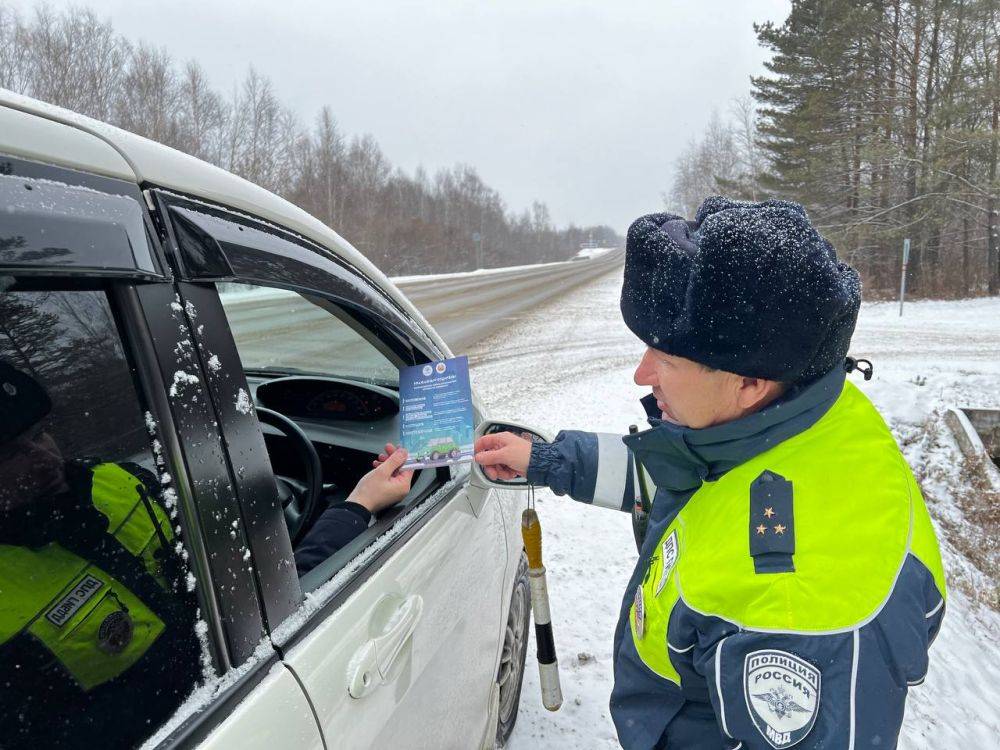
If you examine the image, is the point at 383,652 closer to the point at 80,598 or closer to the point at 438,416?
the point at 80,598

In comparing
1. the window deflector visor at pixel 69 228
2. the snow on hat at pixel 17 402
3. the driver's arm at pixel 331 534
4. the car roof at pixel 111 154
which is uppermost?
the car roof at pixel 111 154

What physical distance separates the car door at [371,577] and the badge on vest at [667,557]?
517 mm

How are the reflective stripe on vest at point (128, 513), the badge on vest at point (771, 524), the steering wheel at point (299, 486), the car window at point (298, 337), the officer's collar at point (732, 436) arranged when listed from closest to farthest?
the reflective stripe on vest at point (128, 513)
the badge on vest at point (771, 524)
the officer's collar at point (732, 436)
the steering wheel at point (299, 486)
the car window at point (298, 337)

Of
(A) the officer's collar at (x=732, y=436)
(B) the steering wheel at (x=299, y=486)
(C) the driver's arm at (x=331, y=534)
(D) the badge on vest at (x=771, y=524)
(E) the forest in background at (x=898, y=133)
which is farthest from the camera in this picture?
(E) the forest in background at (x=898, y=133)

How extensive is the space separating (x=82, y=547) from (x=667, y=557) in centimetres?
97

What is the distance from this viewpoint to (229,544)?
0.89m

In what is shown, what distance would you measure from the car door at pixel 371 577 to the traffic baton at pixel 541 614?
152mm

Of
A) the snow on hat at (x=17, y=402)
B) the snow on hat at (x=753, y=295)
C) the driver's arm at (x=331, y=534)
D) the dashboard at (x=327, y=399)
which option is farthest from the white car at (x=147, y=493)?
the dashboard at (x=327, y=399)

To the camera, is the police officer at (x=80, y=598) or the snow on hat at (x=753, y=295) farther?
the snow on hat at (x=753, y=295)

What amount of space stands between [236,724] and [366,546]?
0.52 meters

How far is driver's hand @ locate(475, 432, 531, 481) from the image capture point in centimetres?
173

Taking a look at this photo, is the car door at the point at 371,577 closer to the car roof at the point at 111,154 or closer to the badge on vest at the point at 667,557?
the car roof at the point at 111,154

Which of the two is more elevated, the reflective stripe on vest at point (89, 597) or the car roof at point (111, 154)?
the car roof at point (111, 154)

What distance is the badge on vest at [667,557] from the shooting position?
1124 mm
